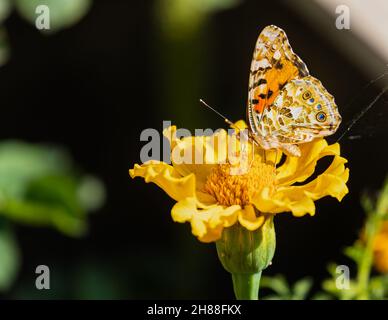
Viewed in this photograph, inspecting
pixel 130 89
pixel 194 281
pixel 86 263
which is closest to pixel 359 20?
pixel 130 89

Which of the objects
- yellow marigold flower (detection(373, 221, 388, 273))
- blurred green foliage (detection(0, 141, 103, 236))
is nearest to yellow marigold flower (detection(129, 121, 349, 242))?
yellow marigold flower (detection(373, 221, 388, 273))

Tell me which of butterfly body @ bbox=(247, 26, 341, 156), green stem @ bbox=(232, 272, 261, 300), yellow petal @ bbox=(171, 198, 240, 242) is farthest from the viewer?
butterfly body @ bbox=(247, 26, 341, 156)

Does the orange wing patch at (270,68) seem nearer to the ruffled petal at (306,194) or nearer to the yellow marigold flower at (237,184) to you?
the yellow marigold flower at (237,184)

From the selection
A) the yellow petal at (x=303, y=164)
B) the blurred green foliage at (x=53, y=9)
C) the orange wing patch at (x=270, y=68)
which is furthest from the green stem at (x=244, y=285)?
the blurred green foliage at (x=53, y=9)

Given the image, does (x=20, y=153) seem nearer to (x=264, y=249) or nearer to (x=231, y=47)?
(x=231, y=47)

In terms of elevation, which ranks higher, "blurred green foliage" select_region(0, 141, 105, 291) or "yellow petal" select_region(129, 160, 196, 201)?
"blurred green foliage" select_region(0, 141, 105, 291)

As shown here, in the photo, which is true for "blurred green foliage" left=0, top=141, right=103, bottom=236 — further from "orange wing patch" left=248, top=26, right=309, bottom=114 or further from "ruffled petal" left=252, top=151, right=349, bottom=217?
"ruffled petal" left=252, top=151, right=349, bottom=217
